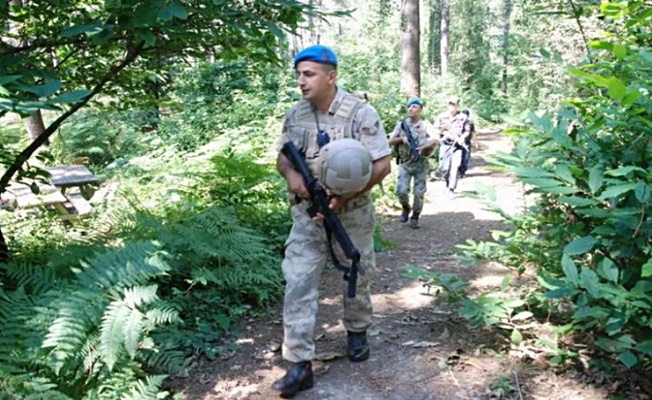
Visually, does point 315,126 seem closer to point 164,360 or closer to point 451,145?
point 164,360

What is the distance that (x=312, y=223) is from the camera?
3.41m

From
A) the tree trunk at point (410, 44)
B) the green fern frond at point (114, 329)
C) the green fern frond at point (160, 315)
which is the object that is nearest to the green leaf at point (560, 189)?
the green fern frond at point (160, 315)

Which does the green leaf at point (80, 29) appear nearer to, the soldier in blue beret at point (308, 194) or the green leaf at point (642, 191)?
the soldier in blue beret at point (308, 194)

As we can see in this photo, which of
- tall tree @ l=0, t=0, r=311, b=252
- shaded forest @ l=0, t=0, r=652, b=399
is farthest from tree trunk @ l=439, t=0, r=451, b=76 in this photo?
tall tree @ l=0, t=0, r=311, b=252

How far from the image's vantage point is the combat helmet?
9.99ft

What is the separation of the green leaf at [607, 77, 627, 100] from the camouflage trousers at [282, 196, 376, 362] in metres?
1.66

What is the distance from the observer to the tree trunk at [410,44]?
14328 millimetres

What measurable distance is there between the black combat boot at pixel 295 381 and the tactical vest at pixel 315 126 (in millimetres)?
1254

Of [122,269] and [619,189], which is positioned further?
[122,269]

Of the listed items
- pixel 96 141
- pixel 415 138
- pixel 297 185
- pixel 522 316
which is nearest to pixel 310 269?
pixel 297 185

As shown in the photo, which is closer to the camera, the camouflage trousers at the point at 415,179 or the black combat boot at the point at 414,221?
the camouflage trousers at the point at 415,179

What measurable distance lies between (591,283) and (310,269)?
5.41 ft

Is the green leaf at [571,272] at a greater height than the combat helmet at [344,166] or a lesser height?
lesser

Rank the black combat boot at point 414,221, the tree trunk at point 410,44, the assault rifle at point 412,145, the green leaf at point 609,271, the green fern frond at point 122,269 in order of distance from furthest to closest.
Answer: the tree trunk at point 410,44
the black combat boot at point 414,221
the assault rifle at point 412,145
the green fern frond at point 122,269
the green leaf at point 609,271
